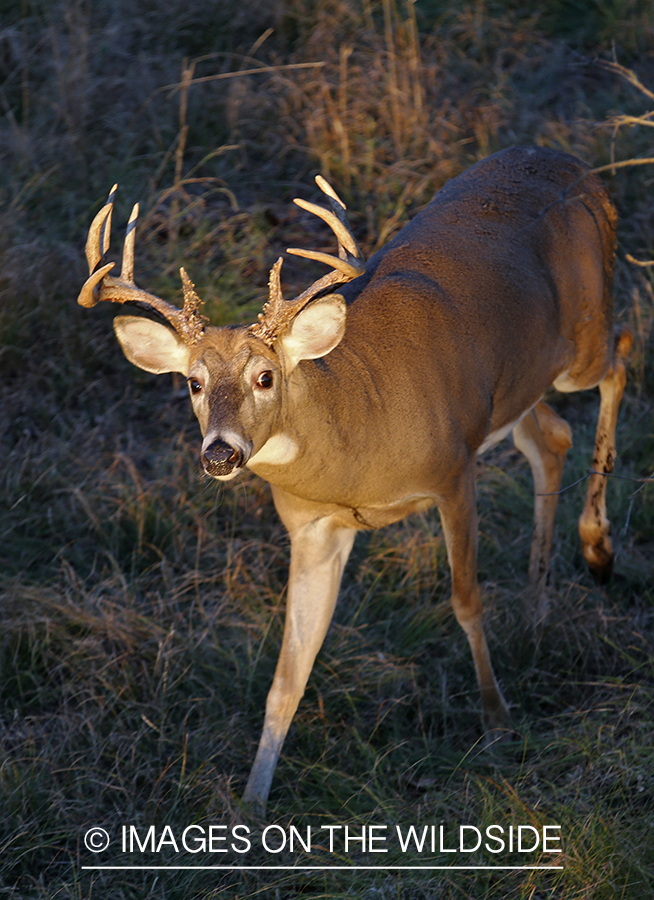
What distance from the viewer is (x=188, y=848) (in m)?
3.69

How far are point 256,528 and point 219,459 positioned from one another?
82.2 inches

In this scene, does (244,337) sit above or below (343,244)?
below

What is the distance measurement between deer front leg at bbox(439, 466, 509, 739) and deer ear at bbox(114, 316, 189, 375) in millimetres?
1132

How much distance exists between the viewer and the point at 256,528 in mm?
5320

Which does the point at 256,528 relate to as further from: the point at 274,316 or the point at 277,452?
the point at 274,316

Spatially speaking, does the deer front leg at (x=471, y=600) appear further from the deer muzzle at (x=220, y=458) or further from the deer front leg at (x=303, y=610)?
the deer muzzle at (x=220, y=458)

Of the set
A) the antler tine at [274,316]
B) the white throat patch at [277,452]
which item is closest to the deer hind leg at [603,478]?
the white throat patch at [277,452]

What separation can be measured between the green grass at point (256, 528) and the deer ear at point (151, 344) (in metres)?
1.14

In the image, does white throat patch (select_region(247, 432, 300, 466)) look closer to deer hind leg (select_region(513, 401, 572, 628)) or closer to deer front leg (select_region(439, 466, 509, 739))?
deer front leg (select_region(439, 466, 509, 739))

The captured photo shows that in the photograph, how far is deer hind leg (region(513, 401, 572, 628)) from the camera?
16.7ft

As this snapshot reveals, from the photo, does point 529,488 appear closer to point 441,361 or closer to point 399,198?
point 441,361

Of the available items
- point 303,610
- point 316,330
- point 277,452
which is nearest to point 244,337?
point 316,330

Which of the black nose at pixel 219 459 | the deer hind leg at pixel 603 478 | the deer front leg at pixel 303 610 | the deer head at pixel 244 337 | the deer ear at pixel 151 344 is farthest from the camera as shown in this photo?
the deer hind leg at pixel 603 478

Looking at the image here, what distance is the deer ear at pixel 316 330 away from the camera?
11.9 feet
